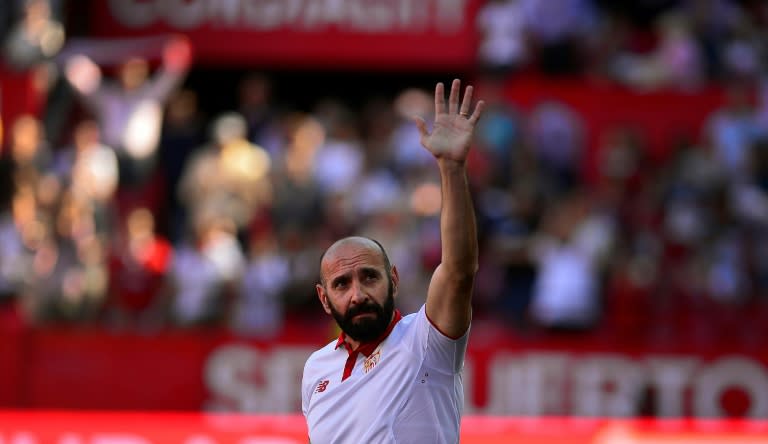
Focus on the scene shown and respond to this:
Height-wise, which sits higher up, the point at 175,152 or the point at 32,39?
the point at 32,39

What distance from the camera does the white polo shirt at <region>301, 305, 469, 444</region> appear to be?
4500 mm

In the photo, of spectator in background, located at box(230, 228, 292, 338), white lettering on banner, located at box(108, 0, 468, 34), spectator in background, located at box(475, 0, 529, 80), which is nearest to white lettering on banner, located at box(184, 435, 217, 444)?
spectator in background, located at box(230, 228, 292, 338)

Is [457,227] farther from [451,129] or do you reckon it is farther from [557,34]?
[557,34]

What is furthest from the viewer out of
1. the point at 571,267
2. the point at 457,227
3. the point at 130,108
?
the point at 130,108

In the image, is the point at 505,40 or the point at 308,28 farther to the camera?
the point at 308,28

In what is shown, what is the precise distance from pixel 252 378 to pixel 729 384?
4.08 meters

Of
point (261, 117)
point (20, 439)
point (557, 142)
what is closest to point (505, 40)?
point (557, 142)

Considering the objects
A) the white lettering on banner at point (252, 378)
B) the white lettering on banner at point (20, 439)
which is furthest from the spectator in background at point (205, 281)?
the white lettering on banner at point (20, 439)

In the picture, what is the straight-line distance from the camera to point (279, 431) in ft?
30.0

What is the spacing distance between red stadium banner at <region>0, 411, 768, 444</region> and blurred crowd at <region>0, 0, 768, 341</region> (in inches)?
115

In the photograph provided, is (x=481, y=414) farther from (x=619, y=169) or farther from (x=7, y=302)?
(x=7, y=302)

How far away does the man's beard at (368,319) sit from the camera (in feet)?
14.9

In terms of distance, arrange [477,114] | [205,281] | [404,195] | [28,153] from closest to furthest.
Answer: [477,114], [205,281], [404,195], [28,153]

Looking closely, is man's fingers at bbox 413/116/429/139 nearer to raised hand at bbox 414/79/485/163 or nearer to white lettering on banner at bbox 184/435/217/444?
raised hand at bbox 414/79/485/163
